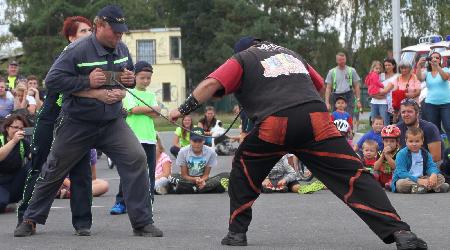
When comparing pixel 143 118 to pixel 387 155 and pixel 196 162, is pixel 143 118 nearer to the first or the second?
pixel 196 162

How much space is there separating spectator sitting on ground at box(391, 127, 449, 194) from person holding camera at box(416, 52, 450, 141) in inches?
126

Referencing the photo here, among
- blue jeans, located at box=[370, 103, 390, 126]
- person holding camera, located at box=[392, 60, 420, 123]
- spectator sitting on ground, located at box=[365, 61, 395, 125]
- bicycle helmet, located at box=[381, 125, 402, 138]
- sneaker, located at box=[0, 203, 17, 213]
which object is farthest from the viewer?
blue jeans, located at box=[370, 103, 390, 126]

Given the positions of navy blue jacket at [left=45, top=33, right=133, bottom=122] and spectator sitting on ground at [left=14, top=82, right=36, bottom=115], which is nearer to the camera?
navy blue jacket at [left=45, top=33, right=133, bottom=122]

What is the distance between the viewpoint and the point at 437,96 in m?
15.9

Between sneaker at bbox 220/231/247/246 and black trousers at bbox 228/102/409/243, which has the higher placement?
black trousers at bbox 228/102/409/243

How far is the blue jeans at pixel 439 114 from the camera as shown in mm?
15930

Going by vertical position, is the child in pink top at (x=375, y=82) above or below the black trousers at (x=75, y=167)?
above

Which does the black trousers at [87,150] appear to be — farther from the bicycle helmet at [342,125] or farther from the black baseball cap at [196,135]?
the bicycle helmet at [342,125]

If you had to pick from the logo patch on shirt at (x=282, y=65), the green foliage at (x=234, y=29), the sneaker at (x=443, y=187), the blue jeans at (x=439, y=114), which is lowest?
the sneaker at (x=443, y=187)

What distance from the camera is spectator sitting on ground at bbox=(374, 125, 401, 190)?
1331 centimetres

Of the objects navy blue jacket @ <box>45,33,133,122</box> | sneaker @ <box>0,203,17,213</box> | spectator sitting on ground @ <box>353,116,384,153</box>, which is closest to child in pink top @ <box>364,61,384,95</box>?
spectator sitting on ground @ <box>353,116,384,153</box>

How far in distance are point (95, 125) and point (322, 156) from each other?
210 centimetres

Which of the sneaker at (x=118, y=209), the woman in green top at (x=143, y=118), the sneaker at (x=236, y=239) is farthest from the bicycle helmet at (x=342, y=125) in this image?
the sneaker at (x=236, y=239)

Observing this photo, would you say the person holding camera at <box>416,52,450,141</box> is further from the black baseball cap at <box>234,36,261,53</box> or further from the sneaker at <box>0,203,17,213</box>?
the black baseball cap at <box>234,36,261,53</box>
